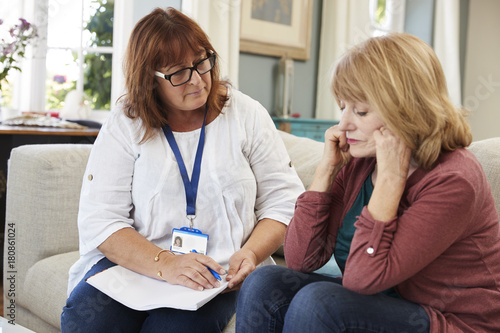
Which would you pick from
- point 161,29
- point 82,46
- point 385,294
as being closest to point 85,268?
point 161,29

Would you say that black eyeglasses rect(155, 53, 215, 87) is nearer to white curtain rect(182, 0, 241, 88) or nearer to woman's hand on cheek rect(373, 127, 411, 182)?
woman's hand on cheek rect(373, 127, 411, 182)

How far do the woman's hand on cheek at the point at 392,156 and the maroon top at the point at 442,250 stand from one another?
1.6 inches

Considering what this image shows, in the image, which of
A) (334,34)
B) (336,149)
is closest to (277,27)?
(334,34)

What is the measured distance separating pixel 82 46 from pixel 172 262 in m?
2.62

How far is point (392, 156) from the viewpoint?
110 cm

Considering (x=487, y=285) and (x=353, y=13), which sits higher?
(x=353, y=13)

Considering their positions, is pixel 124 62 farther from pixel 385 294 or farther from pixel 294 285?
pixel 385 294

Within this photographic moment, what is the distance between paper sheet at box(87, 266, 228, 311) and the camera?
1.28m

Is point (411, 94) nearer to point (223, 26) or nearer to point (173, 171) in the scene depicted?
point (173, 171)

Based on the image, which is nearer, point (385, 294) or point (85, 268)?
point (385, 294)

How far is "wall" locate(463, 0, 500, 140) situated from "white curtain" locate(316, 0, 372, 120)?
1641 mm

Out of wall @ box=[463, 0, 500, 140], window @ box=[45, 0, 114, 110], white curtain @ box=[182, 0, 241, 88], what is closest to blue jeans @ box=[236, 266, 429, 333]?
white curtain @ box=[182, 0, 241, 88]

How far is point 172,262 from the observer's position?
4.74 ft

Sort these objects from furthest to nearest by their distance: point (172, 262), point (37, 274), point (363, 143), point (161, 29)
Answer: point (37, 274)
point (161, 29)
point (172, 262)
point (363, 143)
